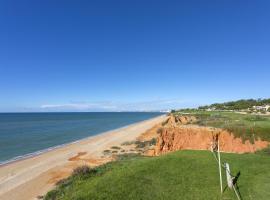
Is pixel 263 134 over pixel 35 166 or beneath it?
over

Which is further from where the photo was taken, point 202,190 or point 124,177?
point 124,177

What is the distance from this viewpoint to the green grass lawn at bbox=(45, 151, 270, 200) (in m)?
10.7

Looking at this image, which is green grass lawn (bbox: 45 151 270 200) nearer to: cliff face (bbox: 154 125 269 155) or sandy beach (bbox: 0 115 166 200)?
sandy beach (bbox: 0 115 166 200)

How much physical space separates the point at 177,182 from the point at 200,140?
1400cm

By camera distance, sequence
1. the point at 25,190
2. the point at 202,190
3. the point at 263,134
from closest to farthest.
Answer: the point at 202,190
the point at 25,190
the point at 263,134

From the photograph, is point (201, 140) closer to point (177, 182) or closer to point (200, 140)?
point (200, 140)

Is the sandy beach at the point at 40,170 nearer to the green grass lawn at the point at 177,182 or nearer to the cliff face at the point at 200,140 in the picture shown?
the green grass lawn at the point at 177,182

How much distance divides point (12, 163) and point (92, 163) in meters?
9.74

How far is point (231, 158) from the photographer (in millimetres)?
16125

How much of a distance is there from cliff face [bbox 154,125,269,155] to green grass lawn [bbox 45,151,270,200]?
6509 millimetres

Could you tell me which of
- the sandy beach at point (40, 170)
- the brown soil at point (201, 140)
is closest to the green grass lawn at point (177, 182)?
the sandy beach at point (40, 170)

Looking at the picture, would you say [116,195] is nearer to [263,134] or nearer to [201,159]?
[201,159]

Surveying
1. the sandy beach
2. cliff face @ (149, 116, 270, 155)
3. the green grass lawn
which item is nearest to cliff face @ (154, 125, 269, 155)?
cliff face @ (149, 116, 270, 155)

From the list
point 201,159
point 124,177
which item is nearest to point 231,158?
point 201,159
